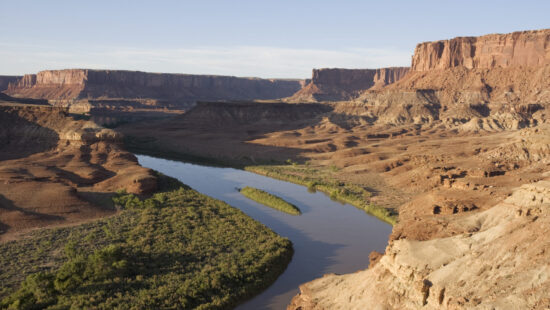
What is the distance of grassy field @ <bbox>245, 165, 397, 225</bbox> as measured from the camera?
1554 inches

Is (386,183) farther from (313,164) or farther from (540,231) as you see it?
(540,231)

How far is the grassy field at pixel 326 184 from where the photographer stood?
3947 centimetres

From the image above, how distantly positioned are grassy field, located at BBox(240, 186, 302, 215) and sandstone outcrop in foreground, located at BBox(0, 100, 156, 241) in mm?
9605

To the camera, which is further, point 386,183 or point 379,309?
point 386,183

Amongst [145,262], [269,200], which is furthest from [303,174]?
[145,262]

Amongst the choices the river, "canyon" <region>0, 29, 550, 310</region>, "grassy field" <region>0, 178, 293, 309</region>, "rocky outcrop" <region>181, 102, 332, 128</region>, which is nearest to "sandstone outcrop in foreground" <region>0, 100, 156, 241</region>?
"canyon" <region>0, 29, 550, 310</region>

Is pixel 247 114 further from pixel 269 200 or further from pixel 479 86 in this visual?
pixel 269 200

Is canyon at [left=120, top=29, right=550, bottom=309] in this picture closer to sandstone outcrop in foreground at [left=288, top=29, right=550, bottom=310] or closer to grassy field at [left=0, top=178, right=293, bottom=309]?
sandstone outcrop in foreground at [left=288, top=29, right=550, bottom=310]

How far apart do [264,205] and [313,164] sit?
80.5 feet

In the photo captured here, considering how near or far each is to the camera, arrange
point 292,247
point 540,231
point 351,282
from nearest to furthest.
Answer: point 540,231, point 351,282, point 292,247

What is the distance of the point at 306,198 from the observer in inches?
1828

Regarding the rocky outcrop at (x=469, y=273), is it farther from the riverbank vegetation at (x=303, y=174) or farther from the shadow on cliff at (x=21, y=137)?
the shadow on cliff at (x=21, y=137)

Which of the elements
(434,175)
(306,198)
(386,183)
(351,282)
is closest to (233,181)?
(306,198)

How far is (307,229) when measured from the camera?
3556cm
